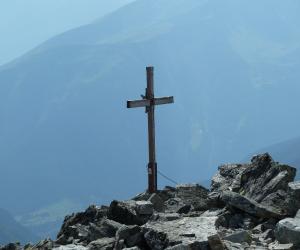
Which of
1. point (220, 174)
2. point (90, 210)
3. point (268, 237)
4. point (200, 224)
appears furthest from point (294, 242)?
point (220, 174)

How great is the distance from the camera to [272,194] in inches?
616

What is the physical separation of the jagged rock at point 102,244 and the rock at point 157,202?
3623mm

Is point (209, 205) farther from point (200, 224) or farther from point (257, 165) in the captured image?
point (200, 224)

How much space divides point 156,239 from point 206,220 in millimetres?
1574

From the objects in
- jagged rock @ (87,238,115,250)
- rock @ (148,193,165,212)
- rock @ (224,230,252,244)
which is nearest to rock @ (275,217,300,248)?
rock @ (224,230,252,244)

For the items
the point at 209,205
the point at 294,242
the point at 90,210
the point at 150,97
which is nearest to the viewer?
the point at 294,242

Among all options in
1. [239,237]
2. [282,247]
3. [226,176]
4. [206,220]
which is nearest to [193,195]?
[226,176]

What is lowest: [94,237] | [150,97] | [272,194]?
[94,237]

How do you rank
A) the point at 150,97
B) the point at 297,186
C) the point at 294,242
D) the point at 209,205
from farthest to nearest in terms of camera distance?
the point at 150,97 → the point at 209,205 → the point at 297,186 → the point at 294,242

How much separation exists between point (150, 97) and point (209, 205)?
6.30 m

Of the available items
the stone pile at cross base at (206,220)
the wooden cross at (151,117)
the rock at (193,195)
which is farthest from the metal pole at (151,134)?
the stone pile at cross base at (206,220)

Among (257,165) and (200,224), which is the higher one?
(257,165)

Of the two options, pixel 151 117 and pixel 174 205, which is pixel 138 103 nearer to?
pixel 151 117

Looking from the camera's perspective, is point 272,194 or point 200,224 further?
point 272,194
